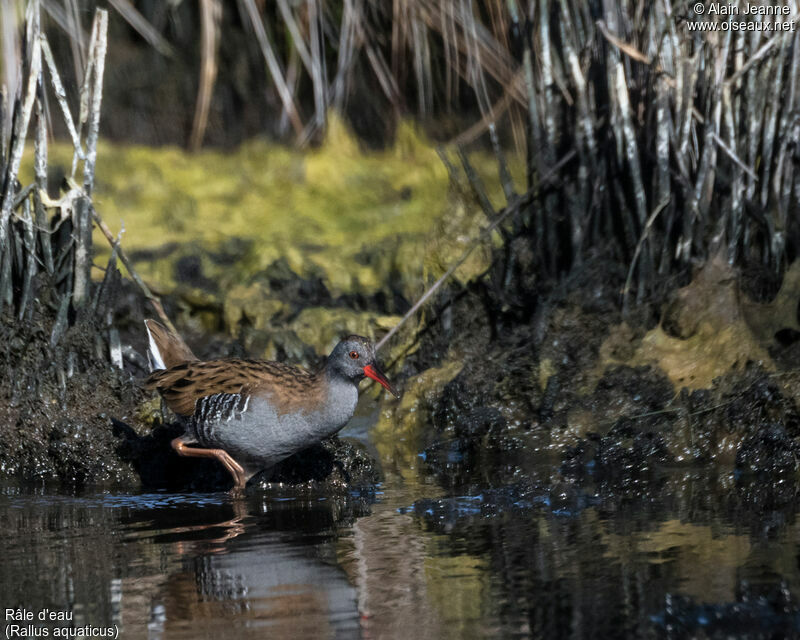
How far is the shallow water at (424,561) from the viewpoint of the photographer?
3467mm

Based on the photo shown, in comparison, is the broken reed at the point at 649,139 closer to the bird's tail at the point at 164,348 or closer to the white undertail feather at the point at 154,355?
the bird's tail at the point at 164,348

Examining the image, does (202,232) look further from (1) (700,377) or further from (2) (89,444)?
(1) (700,377)

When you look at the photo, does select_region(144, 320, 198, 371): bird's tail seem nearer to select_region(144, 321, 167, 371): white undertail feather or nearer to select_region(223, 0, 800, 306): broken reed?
select_region(144, 321, 167, 371): white undertail feather

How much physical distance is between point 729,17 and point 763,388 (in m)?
2.03

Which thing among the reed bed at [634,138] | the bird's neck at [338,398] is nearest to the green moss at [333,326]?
the reed bed at [634,138]

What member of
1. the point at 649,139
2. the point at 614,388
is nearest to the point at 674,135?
the point at 649,139

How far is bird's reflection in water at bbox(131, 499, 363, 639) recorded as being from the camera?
3.55 metres

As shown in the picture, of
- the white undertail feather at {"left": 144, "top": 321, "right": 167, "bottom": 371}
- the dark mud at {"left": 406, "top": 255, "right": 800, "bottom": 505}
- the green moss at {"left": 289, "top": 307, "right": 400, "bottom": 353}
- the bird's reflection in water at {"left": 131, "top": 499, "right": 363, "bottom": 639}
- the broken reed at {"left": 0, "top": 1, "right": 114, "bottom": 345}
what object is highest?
the broken reed at {"left": 0, "top": 1, "right": 114, "bottom": 345}

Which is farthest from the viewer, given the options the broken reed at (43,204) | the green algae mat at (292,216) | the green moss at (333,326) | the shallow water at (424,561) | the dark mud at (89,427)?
the green algae mat at (292,216)

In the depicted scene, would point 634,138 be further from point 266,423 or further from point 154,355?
point 154,355

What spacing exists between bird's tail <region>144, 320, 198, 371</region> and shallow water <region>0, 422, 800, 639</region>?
0.99m

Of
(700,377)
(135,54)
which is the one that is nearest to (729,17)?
(700,377)

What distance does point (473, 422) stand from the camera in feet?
20.4

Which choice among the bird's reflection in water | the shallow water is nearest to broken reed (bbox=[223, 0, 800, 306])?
the shallow water
